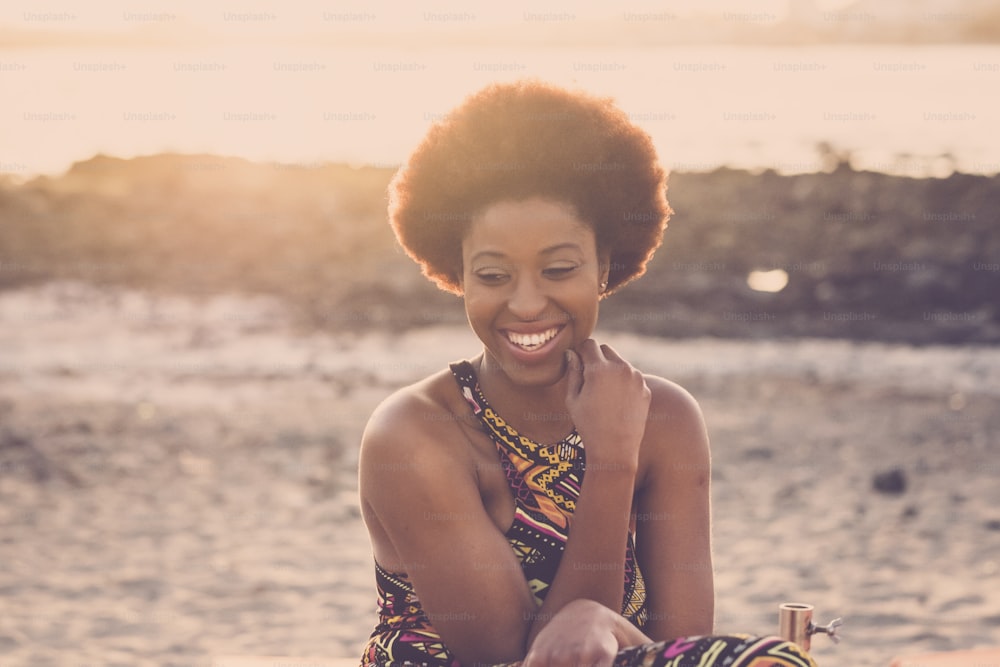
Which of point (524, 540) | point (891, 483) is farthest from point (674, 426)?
point (891, 483)

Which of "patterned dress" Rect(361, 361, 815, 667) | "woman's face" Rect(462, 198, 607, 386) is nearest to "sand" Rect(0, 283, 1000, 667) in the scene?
"patterned dress" Rect(361, 361, 815, 667)

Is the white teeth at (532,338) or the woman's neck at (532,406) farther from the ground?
the white teeth at (532,338)

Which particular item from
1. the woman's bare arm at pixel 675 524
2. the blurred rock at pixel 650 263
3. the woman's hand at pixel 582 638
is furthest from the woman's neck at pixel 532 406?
the blurred rock at pixel 650 263

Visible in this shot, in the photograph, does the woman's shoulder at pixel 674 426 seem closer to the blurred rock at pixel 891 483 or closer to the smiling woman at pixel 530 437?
the smiling woman at pixel 530 437

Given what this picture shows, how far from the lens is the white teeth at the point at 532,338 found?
9.21 ft

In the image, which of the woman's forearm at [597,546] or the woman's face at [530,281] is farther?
Result: the woman's face at [530,281]

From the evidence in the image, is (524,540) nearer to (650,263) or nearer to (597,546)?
(597,546)

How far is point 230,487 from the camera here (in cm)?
806

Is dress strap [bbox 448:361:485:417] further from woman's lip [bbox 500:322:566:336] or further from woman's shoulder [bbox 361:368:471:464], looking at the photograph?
woman's lip [bbox 500:322:566:336]

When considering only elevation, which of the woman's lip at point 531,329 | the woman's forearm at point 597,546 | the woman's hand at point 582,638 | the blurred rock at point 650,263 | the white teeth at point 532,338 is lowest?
the woman's hand at point 582,638

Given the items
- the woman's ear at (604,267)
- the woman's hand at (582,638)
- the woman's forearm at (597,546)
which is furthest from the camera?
the woman's ear at (604,267)

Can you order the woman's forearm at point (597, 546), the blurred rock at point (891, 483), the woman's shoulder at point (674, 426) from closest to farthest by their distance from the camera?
1. the woman's forearm at point (597, 546)
2. the woman's shoulder at point (674, 426)
3. the blurred rock at point (891, 483)

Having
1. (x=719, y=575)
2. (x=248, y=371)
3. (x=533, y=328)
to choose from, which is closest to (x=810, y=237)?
(x=248, y=371)

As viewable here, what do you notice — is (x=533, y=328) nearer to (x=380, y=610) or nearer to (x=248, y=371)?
(x=380, y=610)
